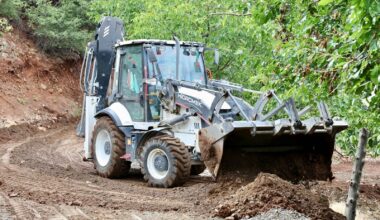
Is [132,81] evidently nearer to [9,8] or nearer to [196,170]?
[196,170]

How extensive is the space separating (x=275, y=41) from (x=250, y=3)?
497mm

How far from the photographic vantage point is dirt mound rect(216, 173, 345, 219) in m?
7.83

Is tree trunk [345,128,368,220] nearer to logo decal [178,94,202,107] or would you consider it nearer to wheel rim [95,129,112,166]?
logo decal [178,94,202,107]

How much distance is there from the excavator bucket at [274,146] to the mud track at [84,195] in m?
0.66

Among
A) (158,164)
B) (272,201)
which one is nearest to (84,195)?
(158,164)

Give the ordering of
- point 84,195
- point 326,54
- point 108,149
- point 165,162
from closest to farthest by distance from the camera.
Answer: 1. point 326,54
2. point 84,195
3. point 165,162
4. point 108,149

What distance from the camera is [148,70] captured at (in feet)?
36.4

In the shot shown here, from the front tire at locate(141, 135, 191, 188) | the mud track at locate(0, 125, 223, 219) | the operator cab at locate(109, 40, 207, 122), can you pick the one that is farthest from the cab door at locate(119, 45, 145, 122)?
the mud track at locate(0, 125, 223, 219)

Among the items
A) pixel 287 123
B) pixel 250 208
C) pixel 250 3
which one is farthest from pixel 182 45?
pixel 250 3

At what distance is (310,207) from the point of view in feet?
25.9

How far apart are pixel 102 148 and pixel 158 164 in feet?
6.50

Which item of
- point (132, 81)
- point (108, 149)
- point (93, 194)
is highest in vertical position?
point (132, 81)

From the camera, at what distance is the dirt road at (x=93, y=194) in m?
8.16

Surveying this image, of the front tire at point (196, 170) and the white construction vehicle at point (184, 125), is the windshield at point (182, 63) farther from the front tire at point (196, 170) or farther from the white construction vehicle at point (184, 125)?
the front tire at point (196, 170)
